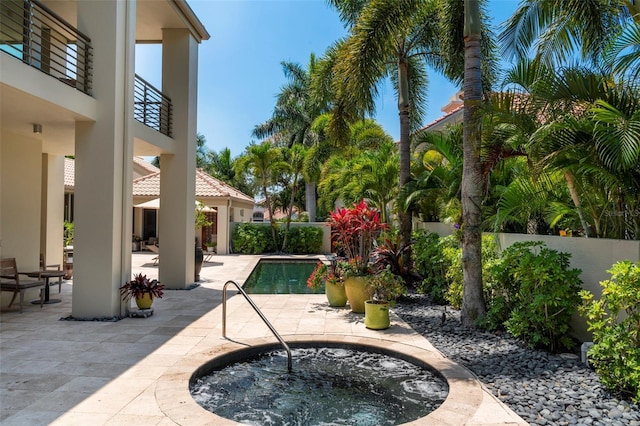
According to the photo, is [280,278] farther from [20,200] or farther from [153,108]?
[20,200]

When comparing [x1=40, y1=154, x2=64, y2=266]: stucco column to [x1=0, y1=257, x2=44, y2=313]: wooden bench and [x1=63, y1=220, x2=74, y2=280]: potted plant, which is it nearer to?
[x1=63, y1=220, x2=74, y2=280]: potted plant

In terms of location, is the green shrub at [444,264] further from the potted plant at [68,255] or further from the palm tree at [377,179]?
the potted plant at [68,255]

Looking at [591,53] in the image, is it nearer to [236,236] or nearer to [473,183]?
[473,183]

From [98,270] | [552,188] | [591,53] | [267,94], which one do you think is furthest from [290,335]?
[267,94]

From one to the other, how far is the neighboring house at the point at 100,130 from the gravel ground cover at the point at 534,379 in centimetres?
624

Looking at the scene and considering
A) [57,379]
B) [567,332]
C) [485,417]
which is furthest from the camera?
[567,332]

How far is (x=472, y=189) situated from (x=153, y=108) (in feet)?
27.6

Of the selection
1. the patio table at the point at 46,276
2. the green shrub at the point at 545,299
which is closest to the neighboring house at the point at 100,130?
the patio table at the point at 46,276

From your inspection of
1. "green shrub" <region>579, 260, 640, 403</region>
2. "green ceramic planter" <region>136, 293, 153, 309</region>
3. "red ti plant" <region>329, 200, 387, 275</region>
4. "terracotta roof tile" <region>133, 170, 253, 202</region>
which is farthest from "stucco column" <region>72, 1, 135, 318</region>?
"terracotta roof tile" <region>133, 170, 253, 202</region>

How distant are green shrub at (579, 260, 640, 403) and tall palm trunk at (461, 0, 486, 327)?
2.71 m

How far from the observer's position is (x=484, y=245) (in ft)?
28.1

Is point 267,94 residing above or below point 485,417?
above

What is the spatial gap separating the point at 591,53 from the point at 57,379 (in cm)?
1008

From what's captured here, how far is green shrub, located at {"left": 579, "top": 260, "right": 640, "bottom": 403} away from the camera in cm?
421
